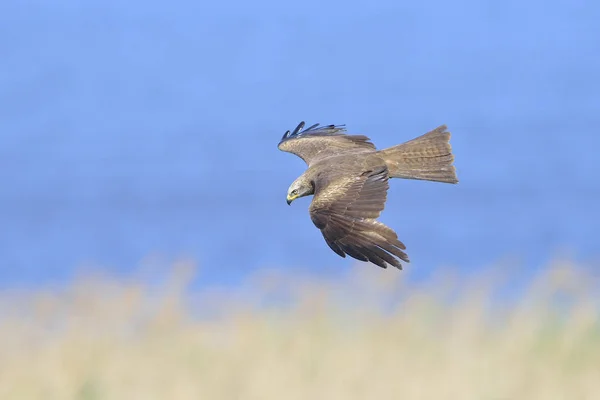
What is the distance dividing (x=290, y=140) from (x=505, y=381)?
2.15 metres

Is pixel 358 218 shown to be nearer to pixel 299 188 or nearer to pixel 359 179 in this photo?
pixel 359 179

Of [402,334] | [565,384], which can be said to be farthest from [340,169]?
[565,384]

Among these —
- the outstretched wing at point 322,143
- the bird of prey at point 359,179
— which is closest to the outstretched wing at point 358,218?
the bird of prey at point 359,179

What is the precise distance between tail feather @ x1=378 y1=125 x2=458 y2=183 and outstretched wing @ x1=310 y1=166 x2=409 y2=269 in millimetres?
344

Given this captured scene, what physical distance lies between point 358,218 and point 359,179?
45 cm

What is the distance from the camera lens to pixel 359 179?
873cm

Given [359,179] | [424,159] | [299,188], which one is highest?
[424,159]

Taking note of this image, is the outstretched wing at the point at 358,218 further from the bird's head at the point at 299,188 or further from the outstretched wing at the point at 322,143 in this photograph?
the outstretched wing at the point at 322,143

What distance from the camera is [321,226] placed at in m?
8.38

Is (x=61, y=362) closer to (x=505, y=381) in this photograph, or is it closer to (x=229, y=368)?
(x=229, y=368)

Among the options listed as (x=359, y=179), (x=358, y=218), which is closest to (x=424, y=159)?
(x=359, y=179)

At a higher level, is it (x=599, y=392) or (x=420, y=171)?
(x=420, y=171)

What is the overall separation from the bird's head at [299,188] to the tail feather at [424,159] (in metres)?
0.43

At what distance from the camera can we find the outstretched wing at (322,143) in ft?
32.2
